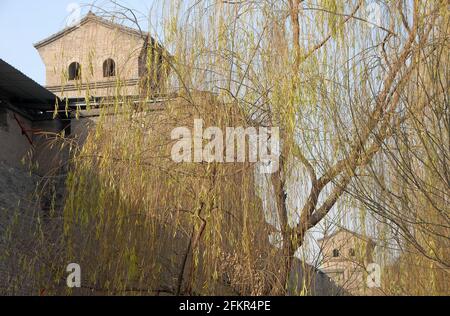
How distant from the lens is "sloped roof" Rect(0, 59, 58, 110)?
29.8 feet

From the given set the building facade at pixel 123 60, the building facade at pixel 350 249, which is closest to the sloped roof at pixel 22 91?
the building facade at pixel 123 60

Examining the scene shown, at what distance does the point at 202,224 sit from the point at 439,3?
2.03 metres

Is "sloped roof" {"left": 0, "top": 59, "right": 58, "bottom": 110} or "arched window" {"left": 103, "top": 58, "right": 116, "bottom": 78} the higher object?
"sloped roof" {"left": 0, "top": 59, "right": 58, "bottom": 110}

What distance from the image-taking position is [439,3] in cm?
405

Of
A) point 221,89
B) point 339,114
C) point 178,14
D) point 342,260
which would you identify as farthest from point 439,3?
point 342,260

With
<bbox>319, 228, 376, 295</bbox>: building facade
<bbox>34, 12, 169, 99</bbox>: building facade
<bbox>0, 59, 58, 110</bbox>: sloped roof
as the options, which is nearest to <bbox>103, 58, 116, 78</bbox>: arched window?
<bbox>34, 12, 169, 99</bbox>: building facade

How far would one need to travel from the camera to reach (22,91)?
9859mm

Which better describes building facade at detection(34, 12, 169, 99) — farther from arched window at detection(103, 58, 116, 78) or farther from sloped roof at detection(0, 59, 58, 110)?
sloped roof at detection(0, 59, 58, 110)

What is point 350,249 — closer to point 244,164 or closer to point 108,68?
point 244,164

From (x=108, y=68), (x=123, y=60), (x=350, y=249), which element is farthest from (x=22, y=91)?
(x=350, y=249)

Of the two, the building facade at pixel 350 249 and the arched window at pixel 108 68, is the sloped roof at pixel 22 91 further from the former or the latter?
the building facade at pixel 350 249

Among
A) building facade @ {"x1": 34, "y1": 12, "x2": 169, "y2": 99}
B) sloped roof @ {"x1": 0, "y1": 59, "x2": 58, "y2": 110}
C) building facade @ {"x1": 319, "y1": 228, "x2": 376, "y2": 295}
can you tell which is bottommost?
building facade @ {"x1": 319, "y1": 228, "x2": 376, "y2": 295}
